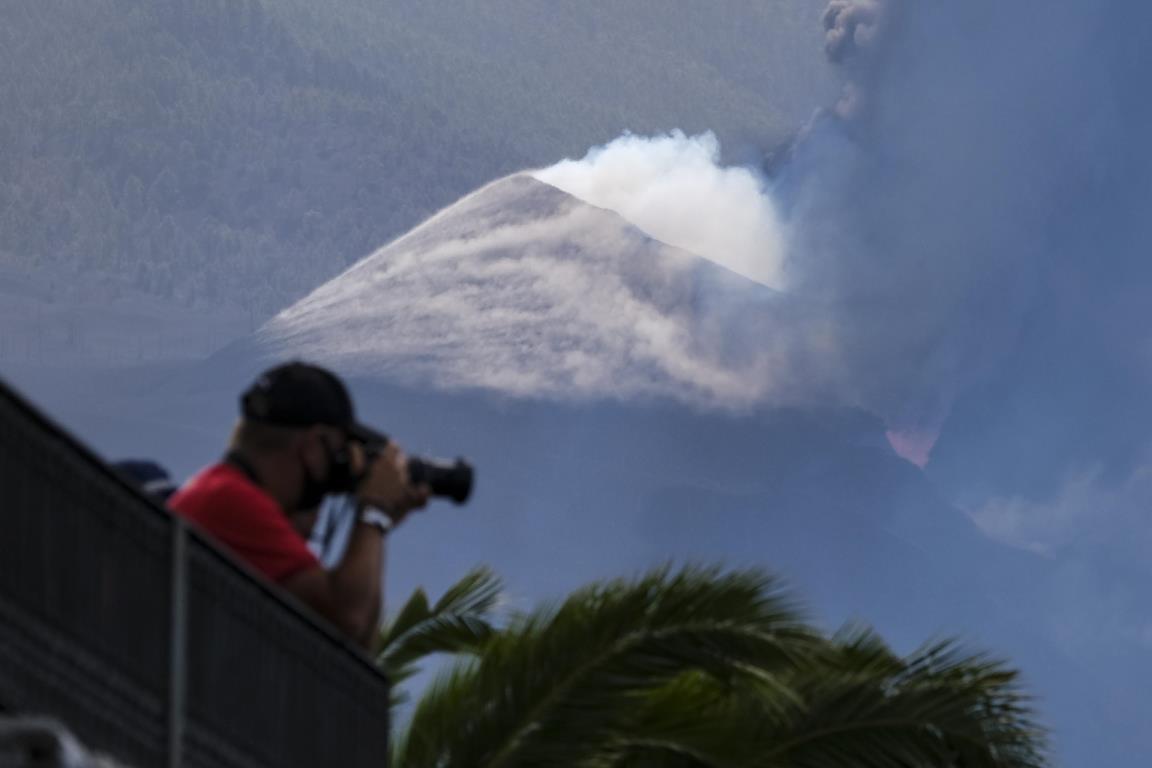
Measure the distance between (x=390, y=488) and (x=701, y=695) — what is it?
6.12 meters

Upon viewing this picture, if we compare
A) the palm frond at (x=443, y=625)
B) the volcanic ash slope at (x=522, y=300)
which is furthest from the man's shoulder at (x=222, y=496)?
the volcanic ash slope at (x=522, y=300)

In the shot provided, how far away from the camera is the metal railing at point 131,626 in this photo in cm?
468

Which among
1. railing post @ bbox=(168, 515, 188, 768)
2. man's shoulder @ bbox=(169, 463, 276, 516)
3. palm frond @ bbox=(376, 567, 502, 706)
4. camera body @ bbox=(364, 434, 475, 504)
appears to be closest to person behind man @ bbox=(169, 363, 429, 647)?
man's shoulder @ bbox=(169, 463, 276, 516)

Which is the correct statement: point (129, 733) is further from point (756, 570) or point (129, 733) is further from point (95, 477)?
point (756, 570)

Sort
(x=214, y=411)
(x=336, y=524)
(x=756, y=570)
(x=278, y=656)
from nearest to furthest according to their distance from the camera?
(x=278, y=656)
(x=336, y=524)
(x=756, y=570)
(x=214, y=411)

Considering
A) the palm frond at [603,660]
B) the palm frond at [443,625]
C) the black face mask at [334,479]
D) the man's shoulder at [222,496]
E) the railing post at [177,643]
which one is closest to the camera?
the railing post at [177,643]

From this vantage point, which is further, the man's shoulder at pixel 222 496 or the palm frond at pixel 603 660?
the palm frond at pixel 603 660

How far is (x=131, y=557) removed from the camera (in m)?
4.99

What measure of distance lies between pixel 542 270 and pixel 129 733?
138m

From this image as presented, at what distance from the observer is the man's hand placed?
6.07m

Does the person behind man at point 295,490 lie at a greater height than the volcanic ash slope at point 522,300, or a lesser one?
lesser

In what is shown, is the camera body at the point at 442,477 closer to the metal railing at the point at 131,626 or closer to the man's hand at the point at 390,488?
the man's hand at the point at 390,488

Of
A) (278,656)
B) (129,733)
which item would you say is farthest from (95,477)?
(278,656)

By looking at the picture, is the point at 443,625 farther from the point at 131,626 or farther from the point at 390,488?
the point at 131,626
